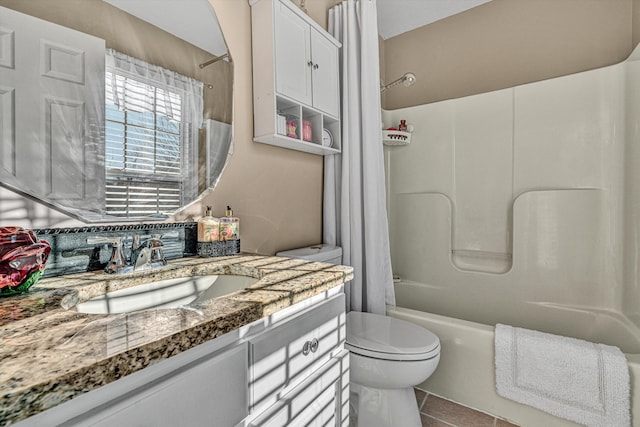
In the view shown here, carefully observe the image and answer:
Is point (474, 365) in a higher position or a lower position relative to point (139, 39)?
lower

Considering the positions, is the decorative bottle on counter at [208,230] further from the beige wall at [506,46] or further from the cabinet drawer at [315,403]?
the beige wall at [506,46]

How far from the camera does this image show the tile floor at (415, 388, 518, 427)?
1.43 m

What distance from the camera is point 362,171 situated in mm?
1782

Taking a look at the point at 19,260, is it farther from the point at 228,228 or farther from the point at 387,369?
the point at 387,369

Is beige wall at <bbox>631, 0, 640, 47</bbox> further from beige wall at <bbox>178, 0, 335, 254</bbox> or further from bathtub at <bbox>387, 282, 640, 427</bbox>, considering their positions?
beige wall at <bbox>178, 0, 335, 254</bbox>

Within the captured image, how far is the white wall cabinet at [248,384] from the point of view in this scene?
0.41 m

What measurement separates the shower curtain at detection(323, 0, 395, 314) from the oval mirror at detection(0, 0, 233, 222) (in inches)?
29.8

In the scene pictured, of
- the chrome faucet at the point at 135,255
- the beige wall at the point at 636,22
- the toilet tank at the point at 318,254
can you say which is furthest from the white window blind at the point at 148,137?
the beige wall at the point at 636,22

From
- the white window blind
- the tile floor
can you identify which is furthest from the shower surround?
the white window blind

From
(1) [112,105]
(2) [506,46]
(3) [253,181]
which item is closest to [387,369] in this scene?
(3) [253,181]

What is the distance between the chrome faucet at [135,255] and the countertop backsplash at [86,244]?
0.02 m

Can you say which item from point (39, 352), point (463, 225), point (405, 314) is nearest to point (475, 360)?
point (405, 314)

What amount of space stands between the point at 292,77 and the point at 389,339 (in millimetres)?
1295

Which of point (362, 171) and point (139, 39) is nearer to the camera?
point (139, 39)
